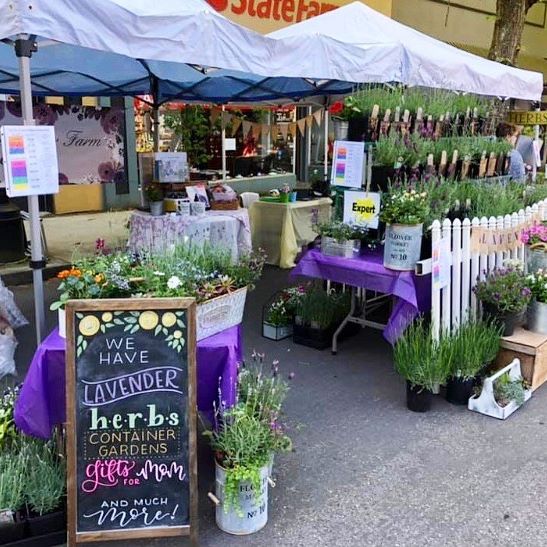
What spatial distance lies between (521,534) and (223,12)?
8.31 m

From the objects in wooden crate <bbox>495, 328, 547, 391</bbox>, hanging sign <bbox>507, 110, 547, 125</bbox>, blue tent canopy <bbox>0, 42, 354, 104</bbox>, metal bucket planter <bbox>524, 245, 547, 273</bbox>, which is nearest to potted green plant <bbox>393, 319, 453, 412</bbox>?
wooden crate <bbox>495, 328, 547, 391</bbox>

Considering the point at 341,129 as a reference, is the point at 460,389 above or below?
below

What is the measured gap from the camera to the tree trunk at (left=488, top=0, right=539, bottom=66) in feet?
28.9

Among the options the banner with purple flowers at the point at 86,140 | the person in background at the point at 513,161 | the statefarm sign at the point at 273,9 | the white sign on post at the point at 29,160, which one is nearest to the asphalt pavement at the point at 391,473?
the white sign on post at the point at 29,160

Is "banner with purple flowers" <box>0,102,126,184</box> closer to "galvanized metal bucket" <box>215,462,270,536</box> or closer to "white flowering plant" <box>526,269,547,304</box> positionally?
"white flowering plant" <box>526,269,547,304</box>

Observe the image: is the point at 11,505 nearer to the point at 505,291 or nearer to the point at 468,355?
the point at 468,355

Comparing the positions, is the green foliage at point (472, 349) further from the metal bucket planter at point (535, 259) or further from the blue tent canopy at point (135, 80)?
the blue tent canopy at point (135, 80)

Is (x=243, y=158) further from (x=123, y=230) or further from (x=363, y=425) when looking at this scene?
(x=363, y=425)

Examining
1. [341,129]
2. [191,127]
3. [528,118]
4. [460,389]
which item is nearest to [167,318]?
[460,389]

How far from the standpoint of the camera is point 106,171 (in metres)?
7.20

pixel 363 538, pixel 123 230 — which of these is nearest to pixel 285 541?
pixel 363 538

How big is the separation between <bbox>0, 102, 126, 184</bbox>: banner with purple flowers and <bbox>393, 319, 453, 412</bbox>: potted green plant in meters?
4.57

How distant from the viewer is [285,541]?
2.67 metres

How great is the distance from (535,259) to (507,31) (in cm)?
560
